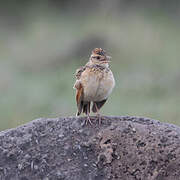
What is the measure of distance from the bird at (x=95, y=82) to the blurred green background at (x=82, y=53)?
3.96 meters

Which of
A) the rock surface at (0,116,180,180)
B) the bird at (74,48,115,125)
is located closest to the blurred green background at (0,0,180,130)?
the bird at (74,48,115,125)

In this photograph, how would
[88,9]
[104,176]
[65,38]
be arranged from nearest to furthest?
[104,176], [65,38], [88,9]

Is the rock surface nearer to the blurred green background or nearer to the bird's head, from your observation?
the bird's head

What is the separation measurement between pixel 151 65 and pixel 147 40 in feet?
4.78

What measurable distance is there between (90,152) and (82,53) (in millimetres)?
8889

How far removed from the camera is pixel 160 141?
262 inches

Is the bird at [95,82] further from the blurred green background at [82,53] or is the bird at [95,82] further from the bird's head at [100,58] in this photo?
the blurred green background at [82,53]

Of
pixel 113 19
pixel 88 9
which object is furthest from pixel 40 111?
pixel 88 9

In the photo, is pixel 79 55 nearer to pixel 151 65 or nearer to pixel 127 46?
pixel 127 46

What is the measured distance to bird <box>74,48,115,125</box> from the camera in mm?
7316

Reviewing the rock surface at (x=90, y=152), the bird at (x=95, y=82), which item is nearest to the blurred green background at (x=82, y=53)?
the bird at (x=95, y=82)

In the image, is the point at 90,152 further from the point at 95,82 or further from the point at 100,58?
the point at 100,58

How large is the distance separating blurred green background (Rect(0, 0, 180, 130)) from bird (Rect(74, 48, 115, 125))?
13.0 feet

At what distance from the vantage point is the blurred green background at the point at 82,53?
12469 mm
